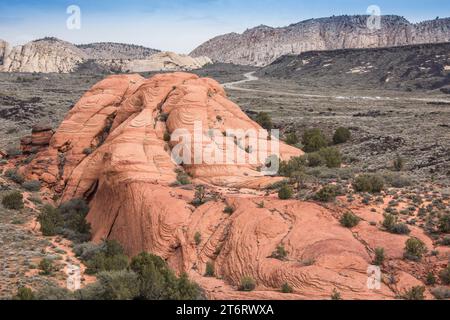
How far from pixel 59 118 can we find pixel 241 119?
30990mm

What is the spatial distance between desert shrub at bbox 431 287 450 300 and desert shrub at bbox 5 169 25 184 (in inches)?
908

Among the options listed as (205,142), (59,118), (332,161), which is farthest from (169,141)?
(59,118)

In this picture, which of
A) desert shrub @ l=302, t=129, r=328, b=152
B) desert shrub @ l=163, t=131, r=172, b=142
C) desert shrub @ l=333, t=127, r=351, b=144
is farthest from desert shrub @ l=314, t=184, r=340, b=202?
desert shrub @ l=333, t=127, r=351, b=144

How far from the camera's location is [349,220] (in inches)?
655

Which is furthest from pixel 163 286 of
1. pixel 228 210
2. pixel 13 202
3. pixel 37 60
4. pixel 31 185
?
pixel 37 60

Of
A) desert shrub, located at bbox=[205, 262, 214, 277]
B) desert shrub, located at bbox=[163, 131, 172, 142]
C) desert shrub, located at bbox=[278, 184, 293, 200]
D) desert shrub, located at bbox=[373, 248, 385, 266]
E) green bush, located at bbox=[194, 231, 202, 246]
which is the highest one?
desert shrub, located at bbox=[163, 131, 172, 142]

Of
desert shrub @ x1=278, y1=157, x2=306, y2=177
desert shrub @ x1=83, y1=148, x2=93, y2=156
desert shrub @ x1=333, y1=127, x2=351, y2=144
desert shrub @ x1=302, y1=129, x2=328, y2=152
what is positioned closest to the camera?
desert shrub @ x1=278, y1=157, x2=306, y2=177

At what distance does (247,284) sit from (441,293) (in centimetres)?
539

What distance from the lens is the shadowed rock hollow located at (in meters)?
14.9

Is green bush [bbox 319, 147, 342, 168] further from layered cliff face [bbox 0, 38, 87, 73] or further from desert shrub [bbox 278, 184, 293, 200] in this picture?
layered cliff face [bbox 0, 38, 87, 73]

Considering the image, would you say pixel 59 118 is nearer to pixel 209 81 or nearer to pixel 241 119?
pixel 209 81

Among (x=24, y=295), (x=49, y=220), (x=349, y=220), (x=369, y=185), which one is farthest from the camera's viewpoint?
(x=49, y=220)

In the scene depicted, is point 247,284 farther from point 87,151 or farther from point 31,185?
point 87,151

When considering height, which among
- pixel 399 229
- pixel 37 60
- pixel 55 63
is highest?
pixel 37 60
